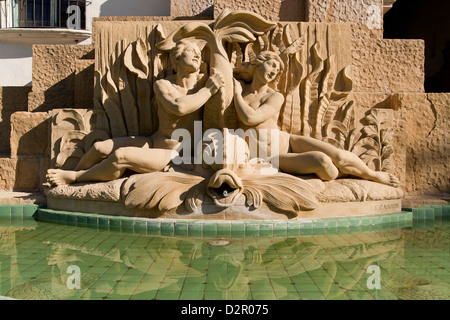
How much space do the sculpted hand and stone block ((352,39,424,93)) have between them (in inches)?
79.9

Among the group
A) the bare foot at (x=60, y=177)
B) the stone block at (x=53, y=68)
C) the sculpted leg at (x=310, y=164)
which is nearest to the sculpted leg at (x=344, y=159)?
the sculpted leg at (x=310, y=164)

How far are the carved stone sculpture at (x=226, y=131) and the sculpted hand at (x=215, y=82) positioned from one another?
0.01 metres

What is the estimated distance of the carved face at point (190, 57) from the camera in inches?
161

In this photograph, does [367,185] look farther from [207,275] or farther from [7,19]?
[7,19]

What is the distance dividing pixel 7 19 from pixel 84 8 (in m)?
1.85

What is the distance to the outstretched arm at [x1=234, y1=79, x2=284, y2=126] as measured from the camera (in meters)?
3.95


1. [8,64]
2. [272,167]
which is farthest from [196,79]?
[8,64]

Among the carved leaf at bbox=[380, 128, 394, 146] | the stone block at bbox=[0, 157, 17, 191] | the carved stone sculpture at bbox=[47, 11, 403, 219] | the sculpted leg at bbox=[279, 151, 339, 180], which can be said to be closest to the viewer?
the carved stone sculpture at bbox=[47, 11, 403, 219]

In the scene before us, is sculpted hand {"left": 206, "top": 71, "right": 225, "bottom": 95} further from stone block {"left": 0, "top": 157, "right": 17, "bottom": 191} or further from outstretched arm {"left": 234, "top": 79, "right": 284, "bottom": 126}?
stone block {"left": 0, "top": 157, "right": 17, "bottom": 191}

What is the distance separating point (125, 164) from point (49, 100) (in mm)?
2281

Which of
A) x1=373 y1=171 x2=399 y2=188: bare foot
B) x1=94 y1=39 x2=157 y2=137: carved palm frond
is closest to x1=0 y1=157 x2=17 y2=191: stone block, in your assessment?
x1=94 y1=39 x2=157 y2=137: carved palm frond

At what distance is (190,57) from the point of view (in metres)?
4.09

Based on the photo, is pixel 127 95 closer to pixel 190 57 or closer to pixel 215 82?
pixel 190 57

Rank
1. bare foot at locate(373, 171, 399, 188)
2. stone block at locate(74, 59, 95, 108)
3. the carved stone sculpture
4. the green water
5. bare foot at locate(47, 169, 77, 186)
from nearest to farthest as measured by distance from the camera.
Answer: the green water
the carved stone sculpture
bare foot at locate(47, 169, 77, 186)
bare foot at locate(373, 171, 399, 188)
stone block at locate(74, 59, 95, 108)
